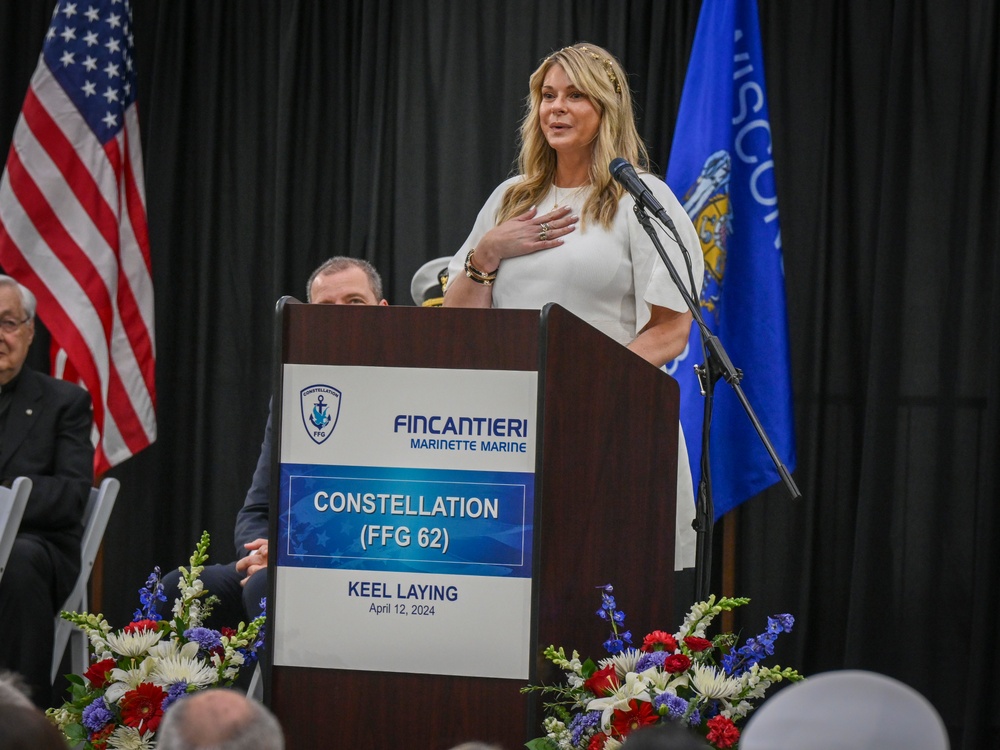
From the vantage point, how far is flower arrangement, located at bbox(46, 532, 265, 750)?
2.14 m

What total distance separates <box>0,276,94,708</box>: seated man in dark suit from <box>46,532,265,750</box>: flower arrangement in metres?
1.45

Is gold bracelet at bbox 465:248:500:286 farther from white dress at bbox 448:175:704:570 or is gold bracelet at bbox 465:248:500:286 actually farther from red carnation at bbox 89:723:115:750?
red carnation at bbox 89:723:115:750

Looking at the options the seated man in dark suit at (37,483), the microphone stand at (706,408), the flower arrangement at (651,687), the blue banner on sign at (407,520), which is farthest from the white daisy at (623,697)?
the seated man in dark suit at (37,483)

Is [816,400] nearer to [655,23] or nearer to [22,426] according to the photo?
[655,23]

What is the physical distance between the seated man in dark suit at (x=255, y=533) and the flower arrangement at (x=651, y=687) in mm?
1130

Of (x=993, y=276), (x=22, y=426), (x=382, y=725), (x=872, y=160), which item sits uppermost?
(x=872, y=160)

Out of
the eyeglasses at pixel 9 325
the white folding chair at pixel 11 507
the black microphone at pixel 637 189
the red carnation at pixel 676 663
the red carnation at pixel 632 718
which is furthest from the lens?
the eyeglasses at pixel 9 325

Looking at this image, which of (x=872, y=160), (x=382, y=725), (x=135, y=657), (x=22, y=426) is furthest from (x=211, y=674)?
(x=872, y=160)

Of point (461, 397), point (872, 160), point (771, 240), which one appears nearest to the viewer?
point (461, 397)

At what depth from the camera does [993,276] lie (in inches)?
183

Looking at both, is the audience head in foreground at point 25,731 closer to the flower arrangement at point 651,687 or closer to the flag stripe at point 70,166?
the flower arrangement at point 651,687

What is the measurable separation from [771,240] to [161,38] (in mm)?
2667

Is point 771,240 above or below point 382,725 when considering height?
above

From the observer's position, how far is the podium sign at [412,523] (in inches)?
76.9
